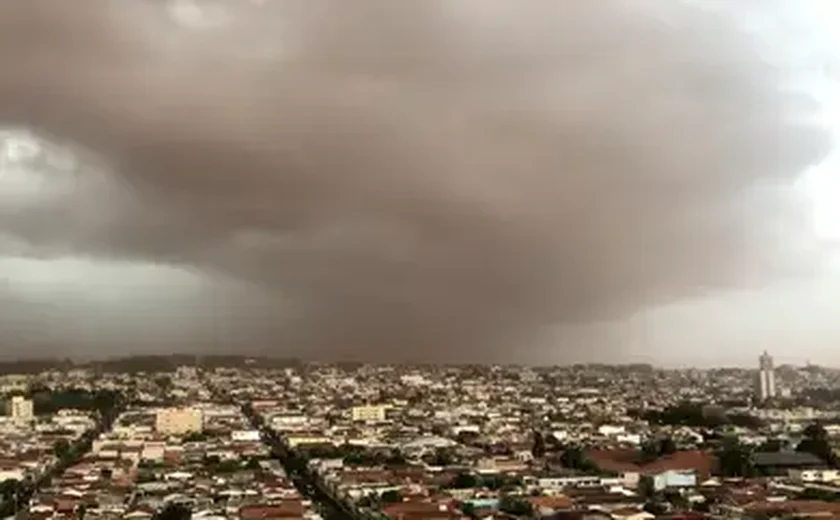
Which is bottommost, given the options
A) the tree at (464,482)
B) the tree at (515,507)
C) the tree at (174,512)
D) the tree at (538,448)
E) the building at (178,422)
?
the tree at (174,512)

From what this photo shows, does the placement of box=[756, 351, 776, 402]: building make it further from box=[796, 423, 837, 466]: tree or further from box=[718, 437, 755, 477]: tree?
box=[718, 437, 755, 477]: tree

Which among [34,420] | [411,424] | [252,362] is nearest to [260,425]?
[411,424]

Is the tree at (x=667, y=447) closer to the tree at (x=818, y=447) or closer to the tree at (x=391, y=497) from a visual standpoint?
the tree at (x=818, y=447)

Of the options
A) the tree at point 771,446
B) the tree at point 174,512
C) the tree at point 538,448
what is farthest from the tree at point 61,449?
the tree at point 771,446

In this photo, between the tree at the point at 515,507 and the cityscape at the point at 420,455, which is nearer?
the tree at the point at 515,507

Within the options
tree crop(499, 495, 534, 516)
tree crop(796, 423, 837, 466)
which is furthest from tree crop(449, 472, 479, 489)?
tree crop(796, 423, 837, 466)

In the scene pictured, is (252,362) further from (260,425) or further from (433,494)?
(433,494)

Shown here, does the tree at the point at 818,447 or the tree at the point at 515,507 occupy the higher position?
the tree at the point at 818,447
